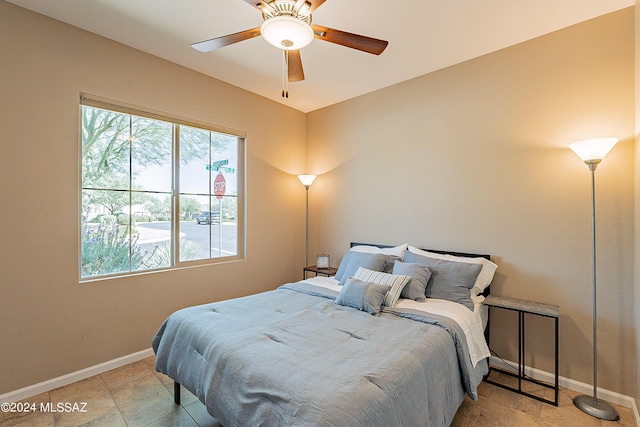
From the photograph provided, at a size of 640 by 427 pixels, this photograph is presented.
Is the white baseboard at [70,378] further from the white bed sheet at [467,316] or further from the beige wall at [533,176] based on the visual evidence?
the beige wall at [533,176]

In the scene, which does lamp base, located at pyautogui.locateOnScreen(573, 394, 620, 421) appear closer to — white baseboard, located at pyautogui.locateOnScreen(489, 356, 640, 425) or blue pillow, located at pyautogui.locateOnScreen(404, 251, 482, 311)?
white baseboard, located at pyautogui.locateOnScreen(489, 356, 640, 425)

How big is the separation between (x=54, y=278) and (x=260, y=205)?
2098mm

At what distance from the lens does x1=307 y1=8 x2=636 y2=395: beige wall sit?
220 cm

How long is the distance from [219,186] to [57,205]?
1.49 metres

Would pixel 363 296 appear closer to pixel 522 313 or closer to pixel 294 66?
pixel 522 313

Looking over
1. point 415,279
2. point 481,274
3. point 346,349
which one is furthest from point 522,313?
point 346,349

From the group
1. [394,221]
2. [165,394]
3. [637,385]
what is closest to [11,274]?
[165,394]

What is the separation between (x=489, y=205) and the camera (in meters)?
2.76

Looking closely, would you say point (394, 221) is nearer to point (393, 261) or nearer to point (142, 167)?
point (393, 261)

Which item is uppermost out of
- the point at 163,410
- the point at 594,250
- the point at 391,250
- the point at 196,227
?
the point at 196,227

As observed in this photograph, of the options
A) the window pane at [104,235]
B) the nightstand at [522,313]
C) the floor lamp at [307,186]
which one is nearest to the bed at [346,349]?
the nightstand at [522,313]

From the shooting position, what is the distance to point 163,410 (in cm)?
207

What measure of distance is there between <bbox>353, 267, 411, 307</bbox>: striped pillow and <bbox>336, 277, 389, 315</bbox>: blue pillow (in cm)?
6

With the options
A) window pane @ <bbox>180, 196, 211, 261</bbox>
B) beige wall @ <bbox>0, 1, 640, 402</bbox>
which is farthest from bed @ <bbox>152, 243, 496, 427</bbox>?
window pane @ <bbox>180, 196, 211, 261</bbox>
